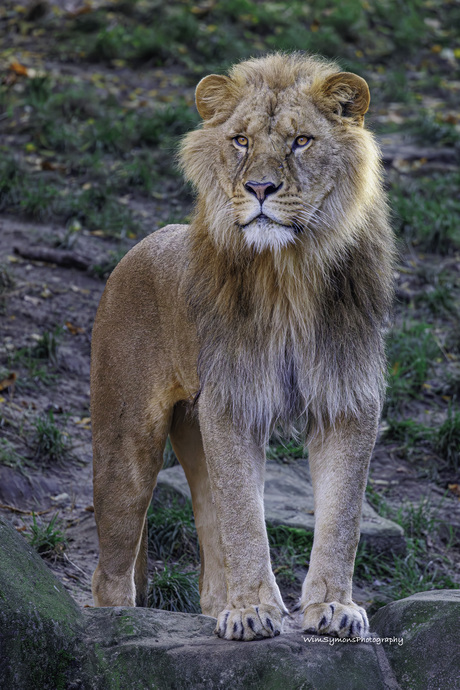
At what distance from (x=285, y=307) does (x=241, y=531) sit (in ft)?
2.65

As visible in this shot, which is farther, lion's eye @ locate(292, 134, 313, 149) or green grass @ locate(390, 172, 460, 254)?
green grass @ locate(390, 172, 460, 254)

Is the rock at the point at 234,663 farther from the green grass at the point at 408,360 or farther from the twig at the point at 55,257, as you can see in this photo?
the twig at the point at 55,257

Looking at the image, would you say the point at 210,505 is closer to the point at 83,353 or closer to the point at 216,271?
the point at 216,271

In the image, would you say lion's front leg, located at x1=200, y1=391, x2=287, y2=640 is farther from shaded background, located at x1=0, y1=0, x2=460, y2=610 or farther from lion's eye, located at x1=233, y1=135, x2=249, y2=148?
shaded background, located at x1=0, y1=0, x2=460, y2=610

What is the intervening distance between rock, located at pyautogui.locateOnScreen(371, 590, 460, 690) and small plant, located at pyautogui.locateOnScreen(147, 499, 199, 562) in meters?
2.16

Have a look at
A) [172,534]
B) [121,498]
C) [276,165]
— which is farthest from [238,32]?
[276,165]

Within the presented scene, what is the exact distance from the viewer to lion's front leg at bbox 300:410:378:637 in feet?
9.74

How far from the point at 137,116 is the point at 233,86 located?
6253 millimetres

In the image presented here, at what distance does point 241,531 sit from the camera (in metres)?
3.14

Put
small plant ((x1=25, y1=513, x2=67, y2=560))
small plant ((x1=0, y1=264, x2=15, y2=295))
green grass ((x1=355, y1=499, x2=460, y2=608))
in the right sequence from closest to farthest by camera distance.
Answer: small plant ((x1=25, y1=513, x2=67, y2=560))
green grass ((x1=355, y1=499, x2=460, y2=608))
small plant ((x1=0, y1=264, x2=15, y2=295))

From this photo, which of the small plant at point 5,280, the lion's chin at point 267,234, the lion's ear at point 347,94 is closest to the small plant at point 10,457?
the small plant at point 5,280

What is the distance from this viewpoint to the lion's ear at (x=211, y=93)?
3.41 meters

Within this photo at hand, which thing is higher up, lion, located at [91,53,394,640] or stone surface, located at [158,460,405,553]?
lion, located at [91,53,394,640]

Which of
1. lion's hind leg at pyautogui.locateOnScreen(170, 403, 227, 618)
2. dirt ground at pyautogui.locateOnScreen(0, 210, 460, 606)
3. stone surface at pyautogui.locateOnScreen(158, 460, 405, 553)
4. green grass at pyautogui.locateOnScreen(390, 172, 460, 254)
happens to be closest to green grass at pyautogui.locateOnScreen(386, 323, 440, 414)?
dirt ground at pyautogui.locateOnScreen(0, 210, 460, 606)
